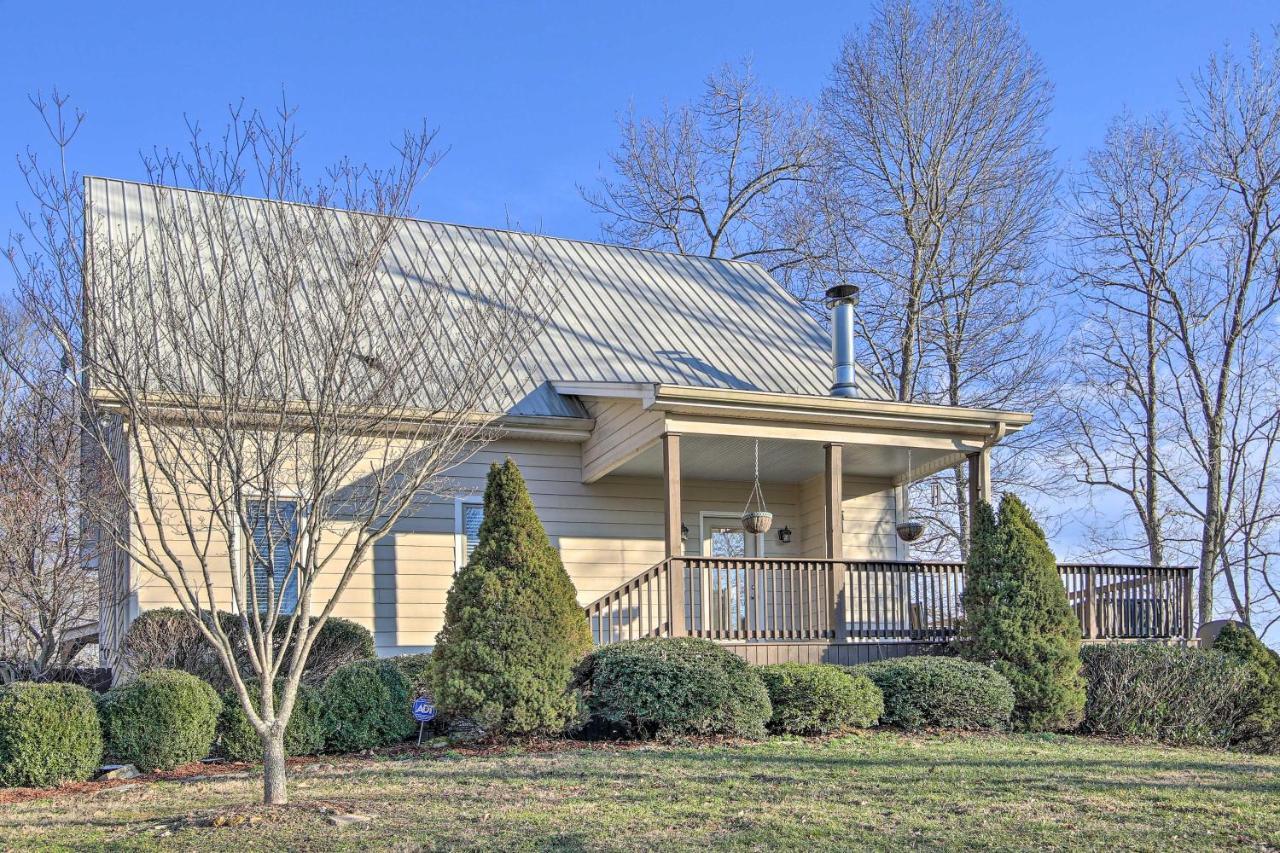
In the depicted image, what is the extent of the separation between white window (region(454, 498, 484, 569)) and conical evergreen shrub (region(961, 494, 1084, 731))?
222 inches

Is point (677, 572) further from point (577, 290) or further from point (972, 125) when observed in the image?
point (972, 125)

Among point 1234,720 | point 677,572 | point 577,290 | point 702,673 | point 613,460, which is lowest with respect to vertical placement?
point 1234,720

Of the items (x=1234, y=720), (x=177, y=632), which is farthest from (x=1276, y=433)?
(x=177, y=632)

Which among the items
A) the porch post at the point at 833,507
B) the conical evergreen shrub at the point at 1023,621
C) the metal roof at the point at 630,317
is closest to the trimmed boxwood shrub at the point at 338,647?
the metal roof at the point at 630,317

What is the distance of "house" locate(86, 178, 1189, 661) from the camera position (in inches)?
542

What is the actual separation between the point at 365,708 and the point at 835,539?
5.94 meters

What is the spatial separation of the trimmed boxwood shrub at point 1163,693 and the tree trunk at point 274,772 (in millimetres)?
8898

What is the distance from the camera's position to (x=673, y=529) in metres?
13.5

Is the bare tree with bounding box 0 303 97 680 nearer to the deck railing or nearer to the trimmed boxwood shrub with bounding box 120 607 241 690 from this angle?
the trimmed boxwood shrub with bounding box 120 607 241 690

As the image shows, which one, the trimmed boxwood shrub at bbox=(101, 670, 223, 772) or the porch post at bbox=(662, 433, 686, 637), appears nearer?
the trimmed boxwood shrub at bbox=(101, 670, 223, 772)

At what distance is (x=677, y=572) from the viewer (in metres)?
13.4

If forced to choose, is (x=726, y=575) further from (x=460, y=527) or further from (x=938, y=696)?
(x=460, y=527)

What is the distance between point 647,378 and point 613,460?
5.79 feet

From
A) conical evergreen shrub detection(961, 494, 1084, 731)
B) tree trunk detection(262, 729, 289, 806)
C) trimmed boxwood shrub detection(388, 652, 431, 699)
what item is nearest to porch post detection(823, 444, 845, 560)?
conical evergreen shrub detection(961, 494, 1084, 731)
